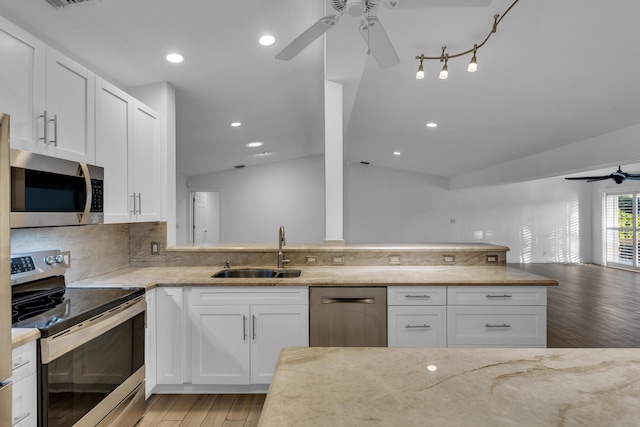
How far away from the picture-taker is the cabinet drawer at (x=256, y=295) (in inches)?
95.3

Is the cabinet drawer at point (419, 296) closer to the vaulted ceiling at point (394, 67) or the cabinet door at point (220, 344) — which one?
the cabinet door at point (220, 344)

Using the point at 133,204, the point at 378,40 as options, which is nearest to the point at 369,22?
the point at 378,40

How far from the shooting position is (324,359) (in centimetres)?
101

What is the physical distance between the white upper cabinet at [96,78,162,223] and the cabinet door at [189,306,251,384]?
876mm

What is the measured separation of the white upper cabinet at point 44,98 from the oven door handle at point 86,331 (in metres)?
0.86

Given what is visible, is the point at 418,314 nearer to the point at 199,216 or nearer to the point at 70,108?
the point at 70,108

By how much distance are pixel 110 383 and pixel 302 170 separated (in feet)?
25.5

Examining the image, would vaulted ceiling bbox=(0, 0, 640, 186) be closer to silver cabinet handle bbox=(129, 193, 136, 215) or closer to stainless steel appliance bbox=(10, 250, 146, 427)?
silver cabinet handle bbox=(129, 193, 136, 215)

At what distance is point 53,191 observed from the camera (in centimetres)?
176

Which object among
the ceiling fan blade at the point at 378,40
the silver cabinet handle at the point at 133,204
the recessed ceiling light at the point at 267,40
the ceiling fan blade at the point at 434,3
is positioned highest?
the recessed ceiling light at the point at 267,40

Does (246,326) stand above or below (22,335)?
below

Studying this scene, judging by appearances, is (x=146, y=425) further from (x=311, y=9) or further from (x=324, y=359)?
(x=311, y=9)

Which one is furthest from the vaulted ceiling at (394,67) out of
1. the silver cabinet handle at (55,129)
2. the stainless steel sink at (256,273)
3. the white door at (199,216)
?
the white door at (199,216)

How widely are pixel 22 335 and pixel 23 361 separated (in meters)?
0.11
